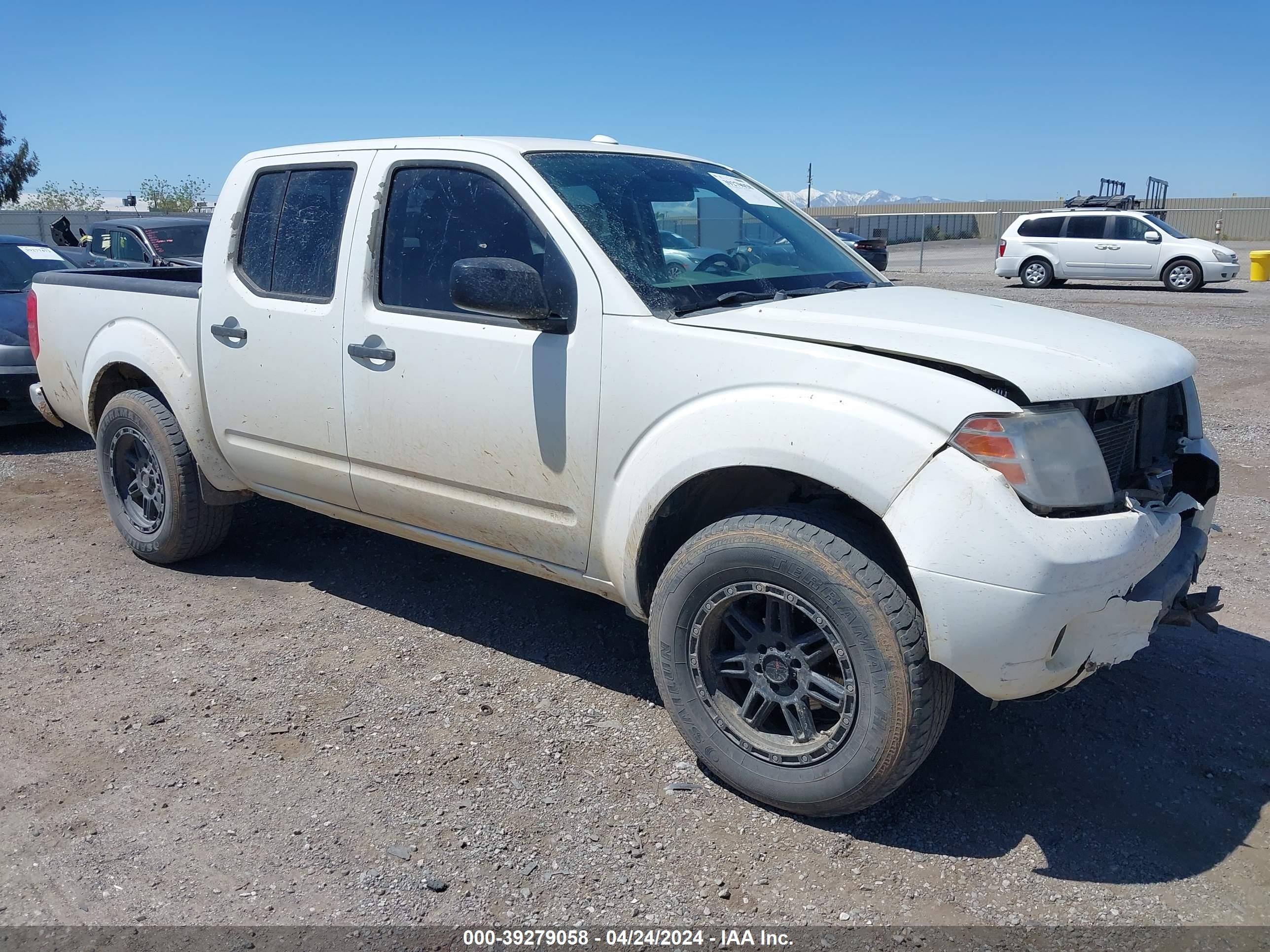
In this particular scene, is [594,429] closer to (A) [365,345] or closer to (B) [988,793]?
(A) [365,345]

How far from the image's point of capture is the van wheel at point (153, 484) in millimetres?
4957

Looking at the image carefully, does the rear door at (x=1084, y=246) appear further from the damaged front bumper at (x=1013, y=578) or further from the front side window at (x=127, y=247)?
the damaged front bumper at (x=1013, y=578)

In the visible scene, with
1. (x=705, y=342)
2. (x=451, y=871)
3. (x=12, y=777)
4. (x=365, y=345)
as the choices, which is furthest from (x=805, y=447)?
(x=12, y=777)

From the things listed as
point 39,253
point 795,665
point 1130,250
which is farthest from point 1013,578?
point 1130,250

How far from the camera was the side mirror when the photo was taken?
3295mm

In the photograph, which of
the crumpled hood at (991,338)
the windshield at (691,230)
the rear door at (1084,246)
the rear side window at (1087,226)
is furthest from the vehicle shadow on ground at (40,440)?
the rear side window at (1087,226)

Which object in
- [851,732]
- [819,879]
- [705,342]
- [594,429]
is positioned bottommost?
[819,879]

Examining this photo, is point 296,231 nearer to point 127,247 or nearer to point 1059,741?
point 1059,741

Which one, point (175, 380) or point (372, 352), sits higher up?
point (372, 352)

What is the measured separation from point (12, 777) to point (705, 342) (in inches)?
103

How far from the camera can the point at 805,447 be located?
9.52ft

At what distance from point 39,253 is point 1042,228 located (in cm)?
2049

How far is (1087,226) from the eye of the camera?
23078mm

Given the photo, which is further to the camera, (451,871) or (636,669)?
(636,669)
